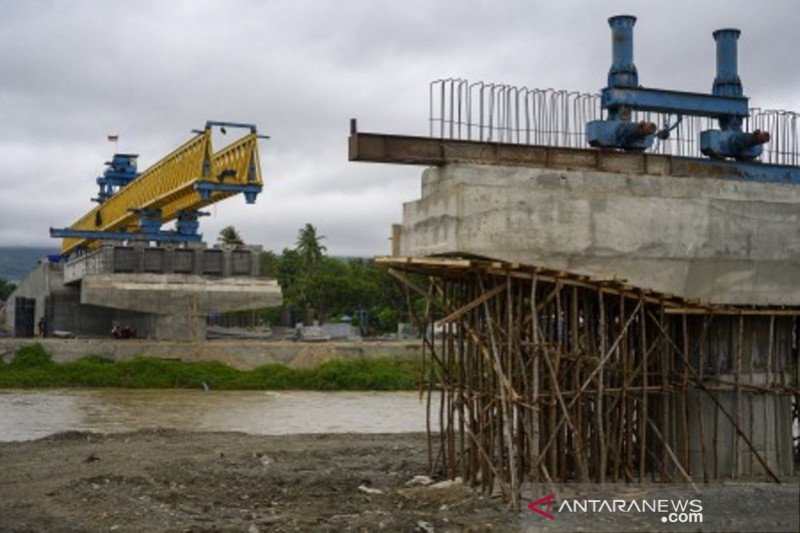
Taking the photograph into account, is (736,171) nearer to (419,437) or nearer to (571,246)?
(571,246)

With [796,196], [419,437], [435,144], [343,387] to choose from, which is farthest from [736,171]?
[343,387]

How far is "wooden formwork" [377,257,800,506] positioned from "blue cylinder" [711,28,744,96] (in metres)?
3.48

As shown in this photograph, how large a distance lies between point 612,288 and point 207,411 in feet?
67.4

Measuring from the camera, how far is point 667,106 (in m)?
16.0

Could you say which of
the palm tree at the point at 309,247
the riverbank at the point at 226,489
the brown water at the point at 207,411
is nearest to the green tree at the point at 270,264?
the palm tree at the point at 309,247

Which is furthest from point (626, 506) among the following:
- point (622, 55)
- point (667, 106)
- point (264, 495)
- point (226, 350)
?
point (226, 350)

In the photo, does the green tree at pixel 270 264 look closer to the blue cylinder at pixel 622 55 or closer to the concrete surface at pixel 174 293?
the concrete surface at pixel 174 293

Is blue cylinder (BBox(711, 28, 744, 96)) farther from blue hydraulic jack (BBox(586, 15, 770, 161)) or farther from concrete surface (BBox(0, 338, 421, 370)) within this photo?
concrete surface (BBox(0, 338, 421, 370))

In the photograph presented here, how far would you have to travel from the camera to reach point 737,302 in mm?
15320

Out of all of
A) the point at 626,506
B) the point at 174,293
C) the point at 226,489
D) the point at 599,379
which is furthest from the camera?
the point at 174,293

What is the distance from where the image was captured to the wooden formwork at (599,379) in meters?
13.6

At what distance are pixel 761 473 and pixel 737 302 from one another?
2457 mm

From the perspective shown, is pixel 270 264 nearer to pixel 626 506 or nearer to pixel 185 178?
pixel 185 178

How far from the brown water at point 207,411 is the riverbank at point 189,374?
2.54ft
